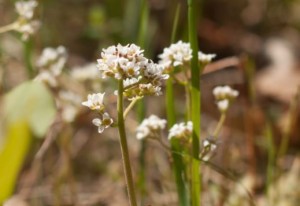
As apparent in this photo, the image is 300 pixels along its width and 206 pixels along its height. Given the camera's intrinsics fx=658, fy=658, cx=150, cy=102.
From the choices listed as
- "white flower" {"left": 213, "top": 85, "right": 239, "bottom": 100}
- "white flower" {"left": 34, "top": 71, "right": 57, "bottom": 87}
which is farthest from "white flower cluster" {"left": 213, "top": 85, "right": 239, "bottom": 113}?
"white flower" {"left": 34, "top": 71, "right": 57, "bottom": 87}

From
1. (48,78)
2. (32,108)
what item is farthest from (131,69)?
(48,78)

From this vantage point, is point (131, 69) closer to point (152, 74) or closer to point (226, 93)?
point (152, 74)

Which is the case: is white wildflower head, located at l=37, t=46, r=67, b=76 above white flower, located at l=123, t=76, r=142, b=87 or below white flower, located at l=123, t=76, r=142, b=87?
above

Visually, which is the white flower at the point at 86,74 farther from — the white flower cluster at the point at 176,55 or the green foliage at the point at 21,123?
the green foliage at the point at 21,123

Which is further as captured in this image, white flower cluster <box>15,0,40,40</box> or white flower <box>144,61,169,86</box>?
white flower cluster <box>15,0,40,40</box>

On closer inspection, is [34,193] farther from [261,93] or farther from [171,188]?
[261,93]

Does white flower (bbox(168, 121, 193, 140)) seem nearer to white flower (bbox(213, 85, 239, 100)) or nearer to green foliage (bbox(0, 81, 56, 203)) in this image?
white flower (bbox(213, 85, 239, 100))

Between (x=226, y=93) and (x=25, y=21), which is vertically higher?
(x=25, y=21)

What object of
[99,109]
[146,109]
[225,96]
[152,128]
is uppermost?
[146,109]
